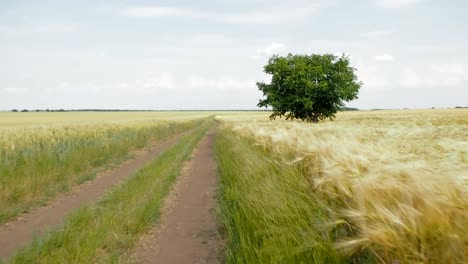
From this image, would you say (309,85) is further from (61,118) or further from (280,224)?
(61,118)

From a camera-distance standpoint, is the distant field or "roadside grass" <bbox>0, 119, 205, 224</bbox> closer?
"roadside grass" <bbox>0, 119, 205, 224</bbox>

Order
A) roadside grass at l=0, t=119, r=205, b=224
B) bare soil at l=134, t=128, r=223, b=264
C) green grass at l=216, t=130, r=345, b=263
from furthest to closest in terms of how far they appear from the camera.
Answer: roadside grass at l=0, t=119, r=205, b=224 < bare soil at l=134, t=128, r=223, b=264 < green grass at l=216, t=130, r=345, b=263

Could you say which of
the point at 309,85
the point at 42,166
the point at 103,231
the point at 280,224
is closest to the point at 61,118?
the point at 309,85

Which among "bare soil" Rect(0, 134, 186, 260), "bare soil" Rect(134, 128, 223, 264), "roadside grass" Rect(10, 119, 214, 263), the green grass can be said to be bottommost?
"bare soil" Rect(0, 134, 186, 260)

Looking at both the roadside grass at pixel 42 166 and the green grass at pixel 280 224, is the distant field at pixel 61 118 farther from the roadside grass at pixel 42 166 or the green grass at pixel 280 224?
the green grass at pixel 280 224

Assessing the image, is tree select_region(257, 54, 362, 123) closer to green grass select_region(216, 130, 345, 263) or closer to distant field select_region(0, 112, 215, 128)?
distant field select_region(0, 112, 215, 128)

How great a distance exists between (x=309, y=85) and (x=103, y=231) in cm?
2981

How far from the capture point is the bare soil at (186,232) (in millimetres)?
5324

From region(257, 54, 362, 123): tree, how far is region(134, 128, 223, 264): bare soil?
84.3 feet

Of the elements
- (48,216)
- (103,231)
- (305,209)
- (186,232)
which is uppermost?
(305,209)

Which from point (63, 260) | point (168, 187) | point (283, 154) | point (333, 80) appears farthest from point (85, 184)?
point (333, 80)

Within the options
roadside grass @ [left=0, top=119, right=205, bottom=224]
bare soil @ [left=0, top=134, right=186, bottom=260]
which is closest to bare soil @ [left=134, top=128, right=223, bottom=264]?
bare soil @ [left=0, top=134, right=186, bottom=260]

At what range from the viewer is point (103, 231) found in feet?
19.4

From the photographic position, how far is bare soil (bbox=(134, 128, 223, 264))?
532cm
